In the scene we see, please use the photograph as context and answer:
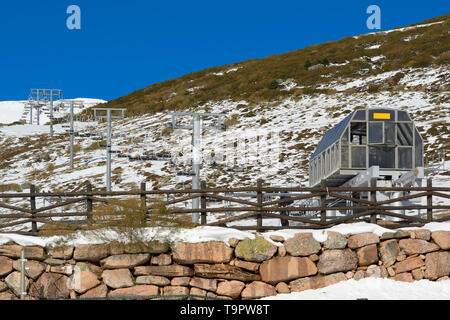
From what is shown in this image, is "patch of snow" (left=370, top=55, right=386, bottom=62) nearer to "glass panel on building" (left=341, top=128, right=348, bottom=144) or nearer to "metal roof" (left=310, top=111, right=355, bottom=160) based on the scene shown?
"metal roof" (left=310, top=111, right=355, bottom=160)

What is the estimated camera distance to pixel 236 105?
60875 mm

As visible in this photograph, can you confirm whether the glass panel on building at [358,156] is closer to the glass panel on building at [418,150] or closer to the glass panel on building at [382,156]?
the glass panel on building at [382,156]

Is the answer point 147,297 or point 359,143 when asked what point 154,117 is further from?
point 147,297

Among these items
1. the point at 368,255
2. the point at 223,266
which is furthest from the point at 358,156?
the point at 223,266

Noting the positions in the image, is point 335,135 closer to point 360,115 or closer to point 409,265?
point 360,115

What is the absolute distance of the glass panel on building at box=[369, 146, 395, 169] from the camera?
74.3 ft

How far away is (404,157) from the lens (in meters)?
22.7

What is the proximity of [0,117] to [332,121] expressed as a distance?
139015mm

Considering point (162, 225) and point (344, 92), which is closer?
point (162, 225)

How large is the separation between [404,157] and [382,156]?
796mm

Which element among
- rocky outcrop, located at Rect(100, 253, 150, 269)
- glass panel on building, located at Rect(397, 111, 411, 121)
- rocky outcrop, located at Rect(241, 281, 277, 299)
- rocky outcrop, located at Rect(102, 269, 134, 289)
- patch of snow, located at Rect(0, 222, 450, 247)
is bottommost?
rocky outcrop, located at Rect(241, 281, 277, 299)

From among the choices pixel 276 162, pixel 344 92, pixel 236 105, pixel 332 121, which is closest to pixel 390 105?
pixel 332 121

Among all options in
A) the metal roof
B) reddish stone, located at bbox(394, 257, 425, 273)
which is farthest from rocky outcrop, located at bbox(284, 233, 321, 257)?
the metal roof

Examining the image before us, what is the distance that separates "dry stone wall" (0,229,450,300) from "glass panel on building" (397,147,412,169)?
834cm
